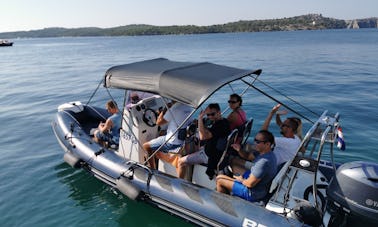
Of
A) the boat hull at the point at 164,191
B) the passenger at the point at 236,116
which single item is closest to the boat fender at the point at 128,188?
the boat hull at the point at 164,191

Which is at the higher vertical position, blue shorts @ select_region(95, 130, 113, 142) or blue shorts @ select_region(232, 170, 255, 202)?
blue shorts @ select_region(95, 130, 113, 142)

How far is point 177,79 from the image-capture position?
4.47 m

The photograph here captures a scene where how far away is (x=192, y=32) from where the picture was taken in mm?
121438

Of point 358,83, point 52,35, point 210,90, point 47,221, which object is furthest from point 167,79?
point 52,35

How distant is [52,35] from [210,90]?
181 meters

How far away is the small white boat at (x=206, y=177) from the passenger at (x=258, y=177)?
0.33 feet

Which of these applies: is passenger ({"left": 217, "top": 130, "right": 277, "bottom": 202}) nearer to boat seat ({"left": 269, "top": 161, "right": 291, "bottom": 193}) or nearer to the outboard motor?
boat seat ({"left": 269, "top": 161, "right": 291, "bottom": 193})

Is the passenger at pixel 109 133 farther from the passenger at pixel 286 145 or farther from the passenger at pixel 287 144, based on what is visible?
the passenger at pixel 287 144

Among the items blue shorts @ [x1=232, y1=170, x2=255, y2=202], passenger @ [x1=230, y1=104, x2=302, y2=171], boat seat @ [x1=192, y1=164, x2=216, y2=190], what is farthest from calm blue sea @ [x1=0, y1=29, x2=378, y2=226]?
passenger @ [x1=230, y1=104, x2=302, y2=171]

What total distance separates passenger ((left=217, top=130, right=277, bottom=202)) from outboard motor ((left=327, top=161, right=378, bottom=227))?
2.42 feet

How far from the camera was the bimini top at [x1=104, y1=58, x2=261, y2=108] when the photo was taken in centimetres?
414

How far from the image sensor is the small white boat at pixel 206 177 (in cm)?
355

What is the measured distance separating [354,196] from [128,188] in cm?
328

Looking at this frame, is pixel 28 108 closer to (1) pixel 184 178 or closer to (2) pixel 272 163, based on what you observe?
(1) pixel 184 178
